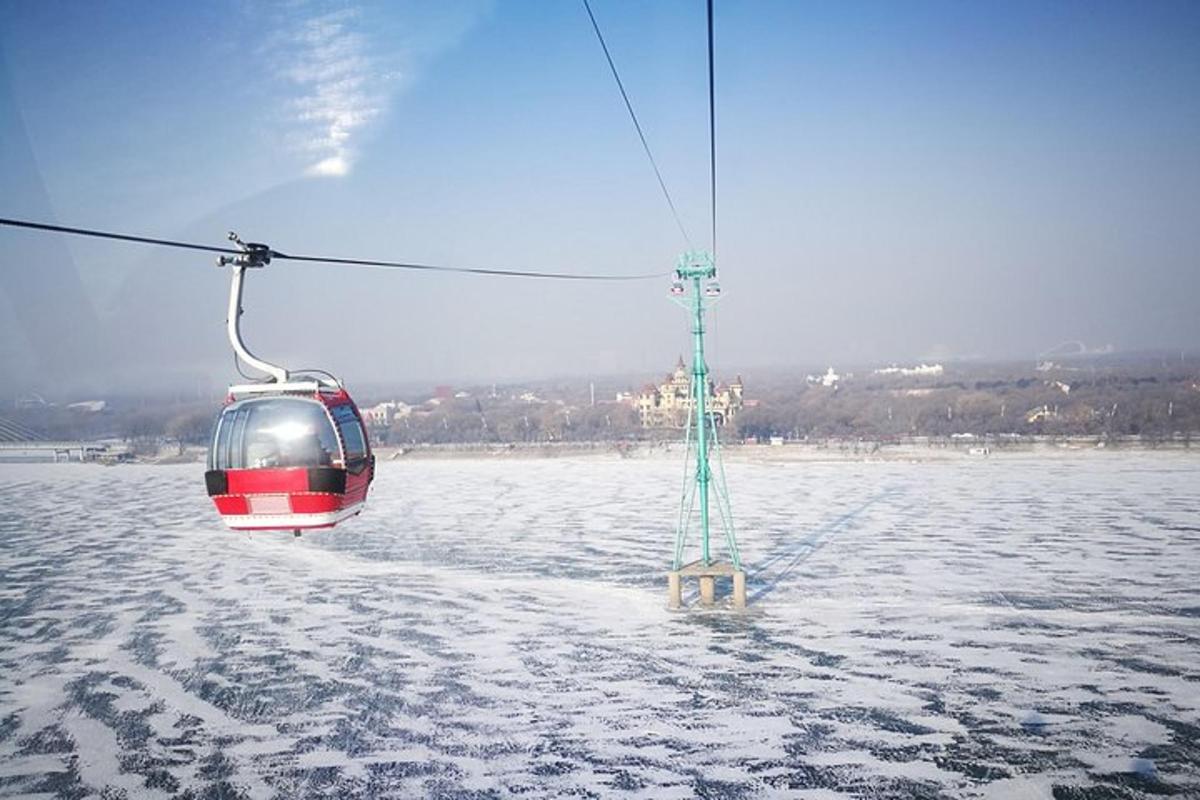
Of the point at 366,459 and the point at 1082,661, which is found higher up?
the point at 366,459

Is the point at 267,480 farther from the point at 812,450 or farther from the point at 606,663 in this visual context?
the point at 812,450

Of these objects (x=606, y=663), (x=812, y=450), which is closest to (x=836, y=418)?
(x=812, y=450)

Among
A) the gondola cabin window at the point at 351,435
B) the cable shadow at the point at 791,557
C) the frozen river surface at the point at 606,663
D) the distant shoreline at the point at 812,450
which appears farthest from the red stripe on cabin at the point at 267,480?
the distant shoreline at the point at 812,450

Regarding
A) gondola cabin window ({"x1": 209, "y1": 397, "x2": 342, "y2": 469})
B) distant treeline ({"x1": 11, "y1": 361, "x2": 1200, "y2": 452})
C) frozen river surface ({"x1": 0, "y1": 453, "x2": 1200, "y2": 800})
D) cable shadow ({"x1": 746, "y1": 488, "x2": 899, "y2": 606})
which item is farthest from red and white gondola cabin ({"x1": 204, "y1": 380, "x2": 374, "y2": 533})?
distant treeline ({"x1": 11, "y1": 361, "x2": 1200, "y2": 452})

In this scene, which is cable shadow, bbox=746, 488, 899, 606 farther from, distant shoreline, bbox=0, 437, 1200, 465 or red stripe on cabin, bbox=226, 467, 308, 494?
distant shoreline, bbox=0, 437, 1200, 465

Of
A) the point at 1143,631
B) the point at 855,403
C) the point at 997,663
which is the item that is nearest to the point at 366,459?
the point at 997,663

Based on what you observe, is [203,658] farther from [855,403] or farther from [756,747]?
[855,403]

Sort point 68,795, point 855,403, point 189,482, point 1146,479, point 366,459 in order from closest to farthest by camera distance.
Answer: point 366,459 < point 68,795 < point 1146,479 < point 189,482 < point 855,403
